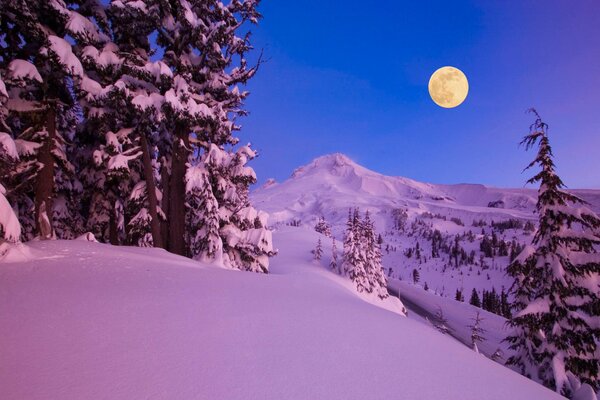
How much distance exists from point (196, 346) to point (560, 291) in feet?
41.2

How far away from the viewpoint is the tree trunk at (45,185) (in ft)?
31.4

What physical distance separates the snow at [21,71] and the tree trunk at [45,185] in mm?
1687

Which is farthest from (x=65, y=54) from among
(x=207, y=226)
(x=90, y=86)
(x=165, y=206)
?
(x=207, y=226)

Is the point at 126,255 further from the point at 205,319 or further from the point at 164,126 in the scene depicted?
the point at 164,126

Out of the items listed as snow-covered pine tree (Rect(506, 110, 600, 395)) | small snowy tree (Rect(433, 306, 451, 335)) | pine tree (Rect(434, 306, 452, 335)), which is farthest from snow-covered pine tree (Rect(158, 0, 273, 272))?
small snowy tree (Rect(433, 306, 451, 335))

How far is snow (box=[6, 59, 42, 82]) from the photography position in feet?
26.8

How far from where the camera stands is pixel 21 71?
827cm

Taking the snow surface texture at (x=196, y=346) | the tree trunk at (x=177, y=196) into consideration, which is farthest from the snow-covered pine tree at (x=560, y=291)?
A: the tree trunk at (x=177, y=196)

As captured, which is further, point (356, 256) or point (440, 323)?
point (440, 323)

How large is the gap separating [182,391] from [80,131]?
558 inches

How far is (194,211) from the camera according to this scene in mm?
13961

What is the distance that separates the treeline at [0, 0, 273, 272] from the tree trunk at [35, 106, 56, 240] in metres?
0.03

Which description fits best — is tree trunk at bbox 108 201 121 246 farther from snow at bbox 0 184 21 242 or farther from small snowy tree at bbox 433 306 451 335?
small snowy tree at bbox 433 306 451 335

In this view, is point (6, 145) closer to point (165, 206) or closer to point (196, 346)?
point (165, 206)
